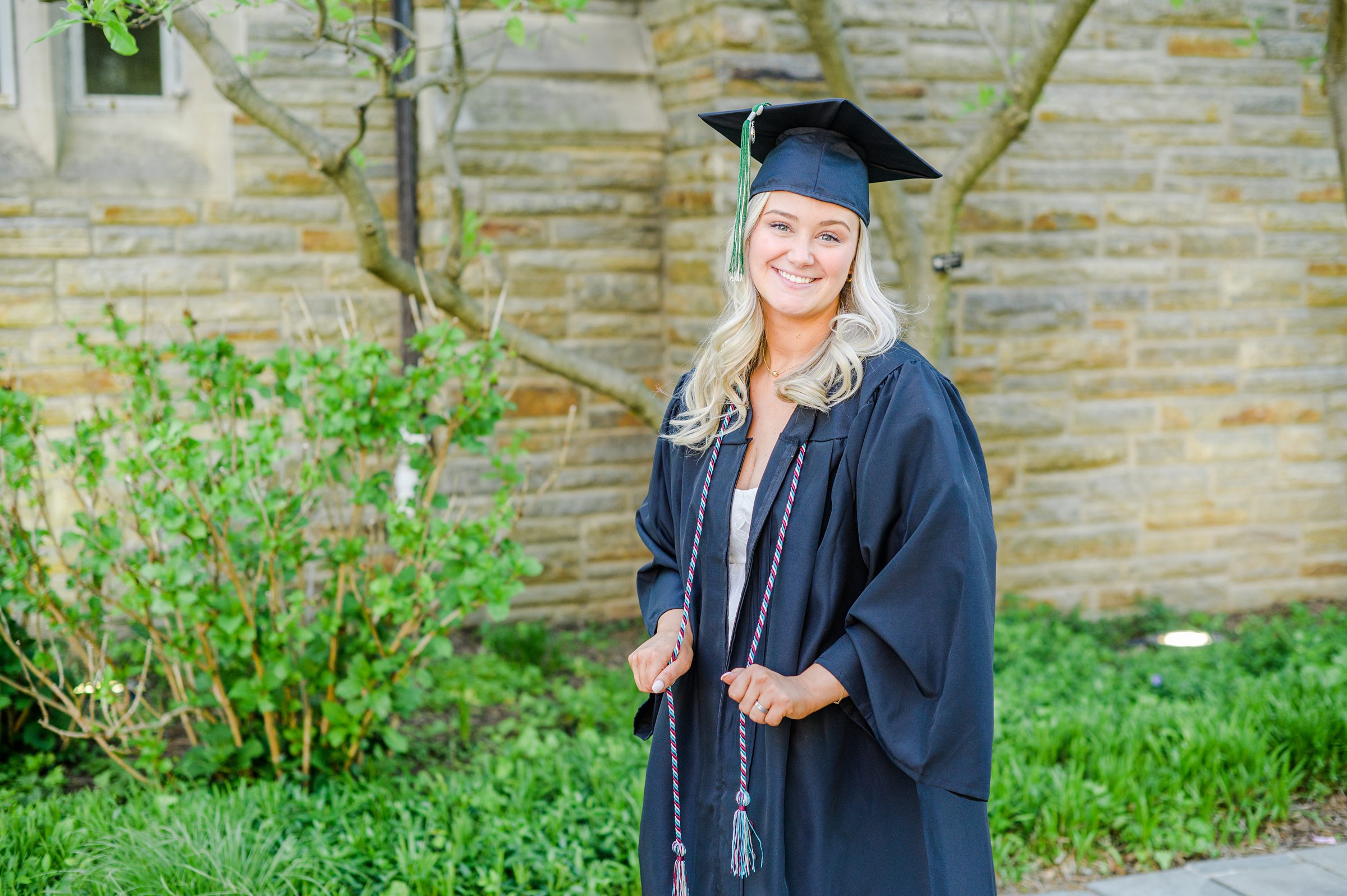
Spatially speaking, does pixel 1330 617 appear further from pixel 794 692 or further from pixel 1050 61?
pixel 794 692

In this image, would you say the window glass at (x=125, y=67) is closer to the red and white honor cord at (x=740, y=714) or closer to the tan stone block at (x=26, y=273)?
the tan stone block at (x=26, y=273)

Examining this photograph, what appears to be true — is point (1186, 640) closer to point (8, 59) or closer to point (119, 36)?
point (119, 36)

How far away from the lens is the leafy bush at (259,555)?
3297mm

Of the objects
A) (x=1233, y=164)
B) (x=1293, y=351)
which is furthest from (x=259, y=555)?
(x=1293, y=351)

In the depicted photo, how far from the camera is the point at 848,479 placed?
77.9 inches

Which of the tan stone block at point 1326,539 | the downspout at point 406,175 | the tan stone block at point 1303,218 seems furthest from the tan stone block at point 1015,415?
the downspout at point 406,175

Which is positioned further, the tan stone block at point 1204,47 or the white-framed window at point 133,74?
the tan stone block at point 1204,47

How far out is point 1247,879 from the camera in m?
3.25

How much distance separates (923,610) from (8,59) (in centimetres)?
479

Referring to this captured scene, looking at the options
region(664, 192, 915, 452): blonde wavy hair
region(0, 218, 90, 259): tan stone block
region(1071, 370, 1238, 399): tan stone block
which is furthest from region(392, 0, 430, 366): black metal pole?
region(664, 192, 915, 452): blonde wavy hair

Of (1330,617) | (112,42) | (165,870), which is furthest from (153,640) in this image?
(1330,617)

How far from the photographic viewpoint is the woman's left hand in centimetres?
185

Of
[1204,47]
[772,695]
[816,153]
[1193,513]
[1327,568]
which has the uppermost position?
[1204,47]

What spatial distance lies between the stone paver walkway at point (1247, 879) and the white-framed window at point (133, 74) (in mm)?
4749
